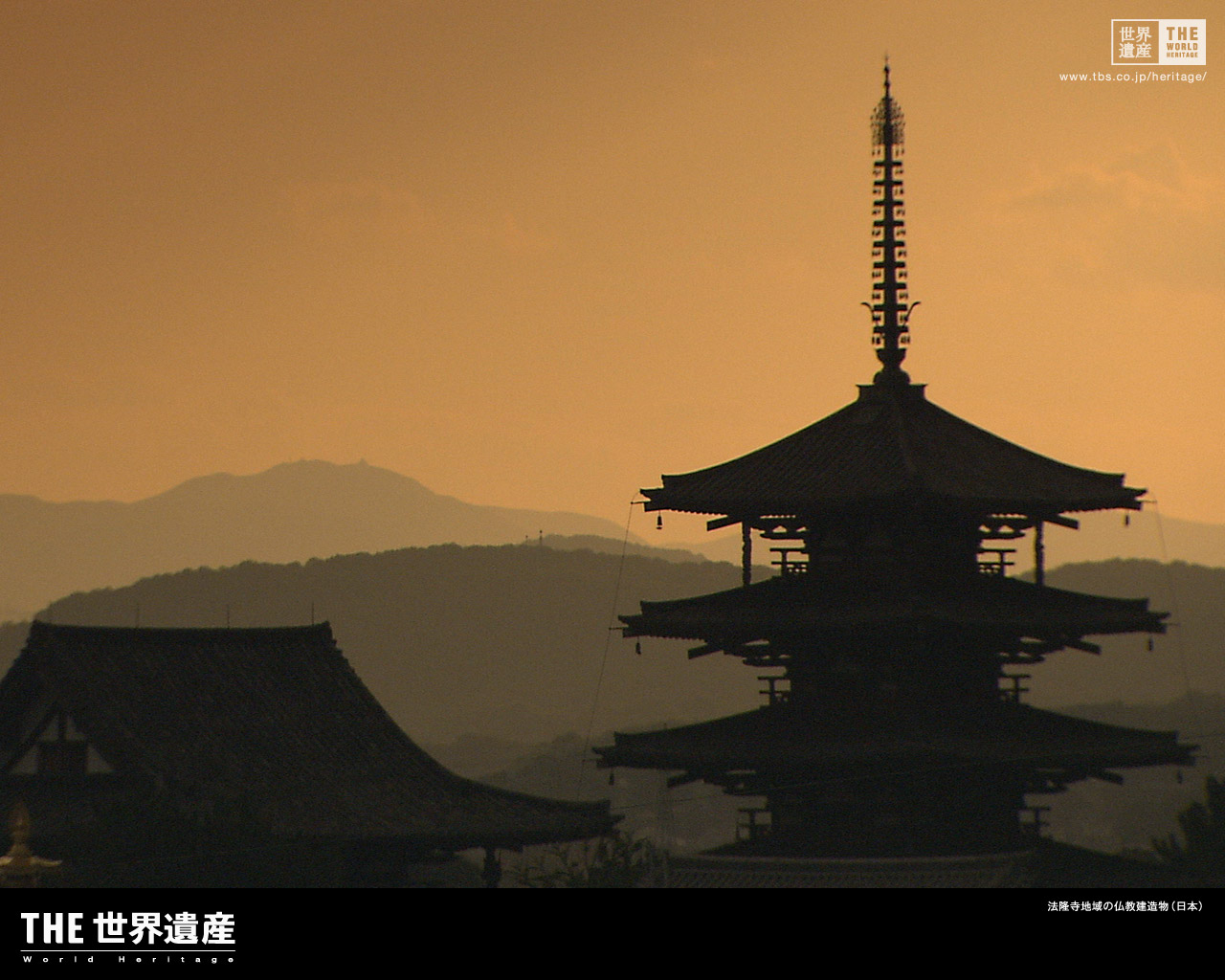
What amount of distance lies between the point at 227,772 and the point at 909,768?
662 inches

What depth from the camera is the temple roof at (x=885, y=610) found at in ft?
147

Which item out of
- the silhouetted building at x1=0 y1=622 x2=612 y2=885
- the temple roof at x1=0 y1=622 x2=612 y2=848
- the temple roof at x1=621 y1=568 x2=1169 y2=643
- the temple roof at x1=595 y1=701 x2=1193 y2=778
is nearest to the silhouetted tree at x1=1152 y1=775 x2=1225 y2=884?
the temple roof at x1=595 y1=701 x2=1193 y2=778

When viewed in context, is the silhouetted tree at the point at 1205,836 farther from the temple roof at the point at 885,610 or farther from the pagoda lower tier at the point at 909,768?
the temple roof at the point at 885,610

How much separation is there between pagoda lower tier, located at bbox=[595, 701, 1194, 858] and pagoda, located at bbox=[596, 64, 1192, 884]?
0.05m

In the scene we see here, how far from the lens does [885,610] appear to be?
44656mm

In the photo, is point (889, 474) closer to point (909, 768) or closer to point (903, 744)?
point (903, 744)

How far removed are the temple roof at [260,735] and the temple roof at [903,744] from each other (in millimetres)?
6732

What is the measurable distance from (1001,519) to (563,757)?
11425 centimetres

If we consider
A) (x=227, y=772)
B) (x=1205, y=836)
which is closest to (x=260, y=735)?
(x=227, y=772)

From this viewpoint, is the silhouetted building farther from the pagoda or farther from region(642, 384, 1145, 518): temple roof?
region(642, 384, 1145, 518): temple roof

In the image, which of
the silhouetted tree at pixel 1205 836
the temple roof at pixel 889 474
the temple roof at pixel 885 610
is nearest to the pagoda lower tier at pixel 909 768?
the silhouetted tree at pixel 1205 836
